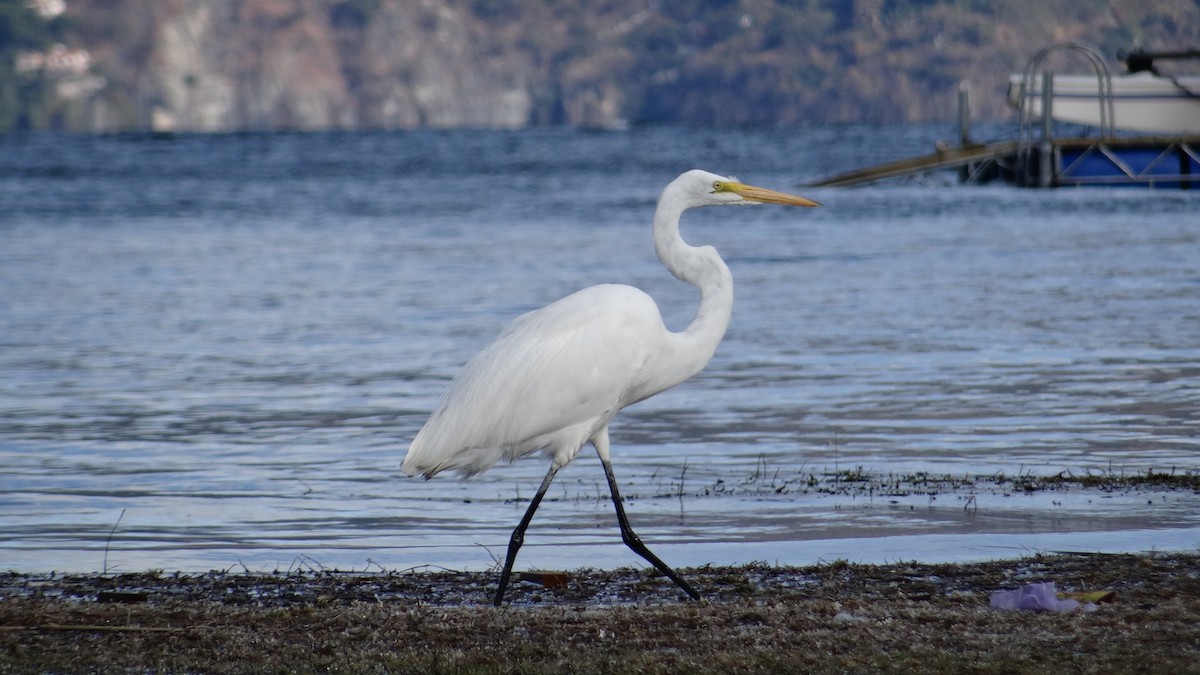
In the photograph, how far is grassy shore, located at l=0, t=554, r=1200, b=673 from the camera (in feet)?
17.4

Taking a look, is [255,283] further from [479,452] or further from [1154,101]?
[1154,101]

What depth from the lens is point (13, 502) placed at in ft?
29.8

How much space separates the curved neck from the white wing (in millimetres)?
138

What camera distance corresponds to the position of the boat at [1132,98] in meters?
35.4

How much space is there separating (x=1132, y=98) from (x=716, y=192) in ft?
103

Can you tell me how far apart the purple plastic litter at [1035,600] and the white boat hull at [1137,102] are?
30698mm

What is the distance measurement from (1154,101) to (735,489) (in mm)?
29976

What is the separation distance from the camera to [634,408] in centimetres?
1227

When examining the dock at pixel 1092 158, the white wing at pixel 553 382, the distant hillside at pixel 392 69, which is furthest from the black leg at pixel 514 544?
the distant hillside at pixel 392 69

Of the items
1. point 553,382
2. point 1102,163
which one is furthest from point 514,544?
point 1102,163

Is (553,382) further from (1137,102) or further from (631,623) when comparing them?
(1137,102)

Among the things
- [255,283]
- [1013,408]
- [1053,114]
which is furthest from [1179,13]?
[1013,408]

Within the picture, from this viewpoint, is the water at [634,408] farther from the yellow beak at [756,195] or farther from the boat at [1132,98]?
the boat at [1132,98]

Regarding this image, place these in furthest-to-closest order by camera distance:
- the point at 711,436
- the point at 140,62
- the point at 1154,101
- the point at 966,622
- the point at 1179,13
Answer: the point at 140,62, the point at 1179,13, the point at 1154,101, the point at 711,436, the point at 966,622
